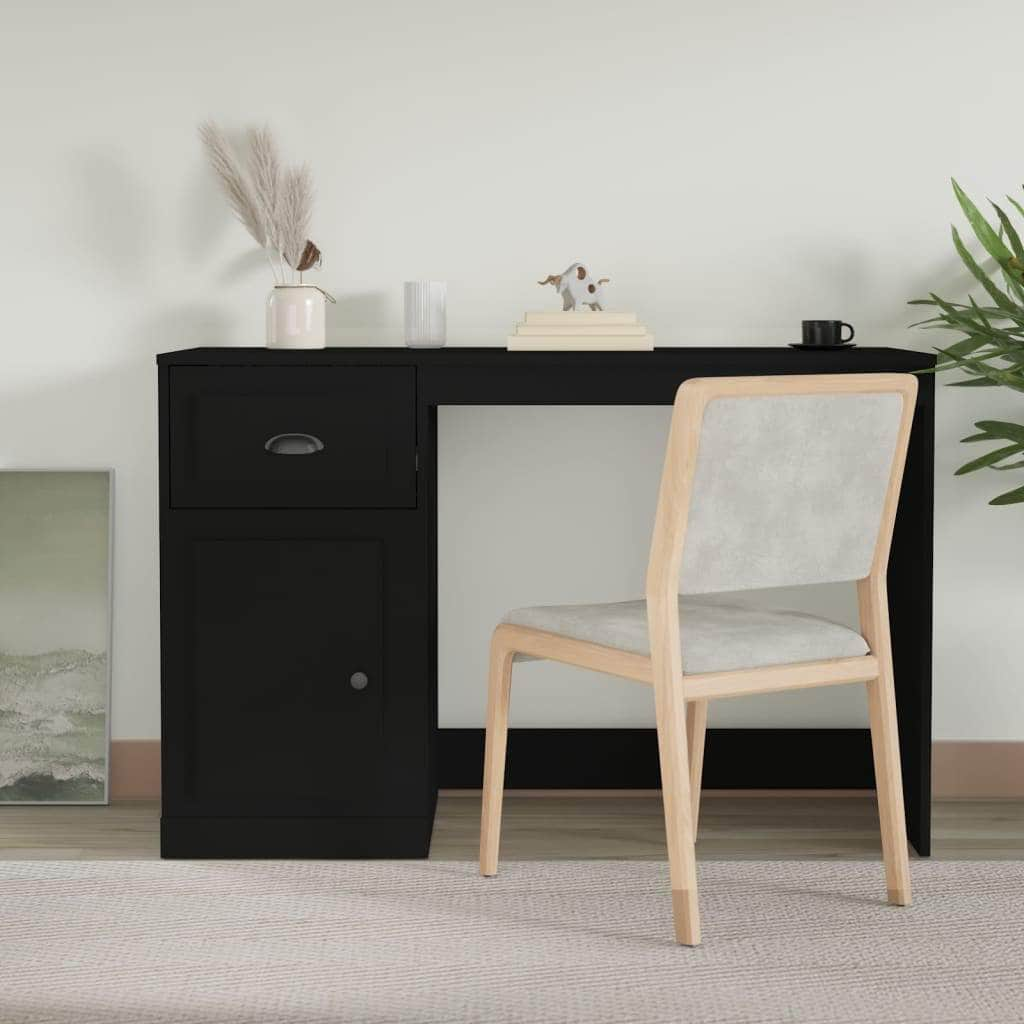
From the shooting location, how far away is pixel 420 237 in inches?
121

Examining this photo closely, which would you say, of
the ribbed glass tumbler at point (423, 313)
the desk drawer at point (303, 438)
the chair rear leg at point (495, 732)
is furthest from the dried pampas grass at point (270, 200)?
the chair rear leg at point (495, 732)

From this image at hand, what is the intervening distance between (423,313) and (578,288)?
12.7 inches

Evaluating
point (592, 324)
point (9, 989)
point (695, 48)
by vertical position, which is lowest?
point (9, 989)

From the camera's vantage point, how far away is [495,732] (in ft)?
8.23

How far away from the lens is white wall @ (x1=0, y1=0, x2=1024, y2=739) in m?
3.05

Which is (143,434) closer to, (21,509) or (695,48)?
(21,509)

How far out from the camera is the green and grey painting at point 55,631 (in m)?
3.09

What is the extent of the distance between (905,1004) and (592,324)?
1.37 metres

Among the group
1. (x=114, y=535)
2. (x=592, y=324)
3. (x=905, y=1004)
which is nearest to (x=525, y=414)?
(x=592, y=324)

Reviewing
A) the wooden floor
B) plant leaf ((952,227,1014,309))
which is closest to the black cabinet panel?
the wooden floor

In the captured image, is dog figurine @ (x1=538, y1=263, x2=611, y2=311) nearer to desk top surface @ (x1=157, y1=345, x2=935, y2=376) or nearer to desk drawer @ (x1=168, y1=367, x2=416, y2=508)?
desk top surface @ (x1=157, y1=345, x2=935, y2=376)

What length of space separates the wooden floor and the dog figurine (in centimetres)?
107

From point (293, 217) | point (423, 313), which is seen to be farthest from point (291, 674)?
point (293, 217)

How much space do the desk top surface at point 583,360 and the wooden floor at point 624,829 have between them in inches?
36.9
